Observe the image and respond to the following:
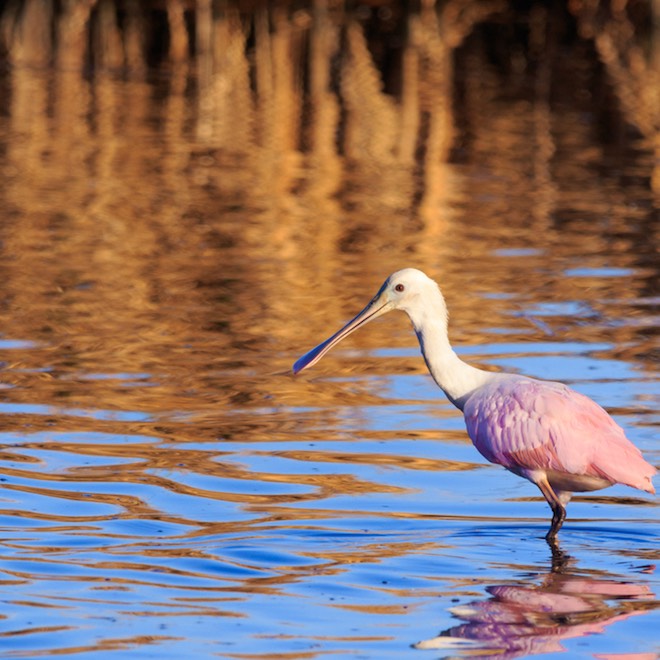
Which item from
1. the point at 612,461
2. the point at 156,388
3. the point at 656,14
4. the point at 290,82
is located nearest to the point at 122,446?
the point at 156,388

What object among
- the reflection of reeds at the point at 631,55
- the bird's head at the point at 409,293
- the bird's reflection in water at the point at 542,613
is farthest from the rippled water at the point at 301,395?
the reflection of reeds at the point at 631,55

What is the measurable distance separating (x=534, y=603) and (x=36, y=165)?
1150cm

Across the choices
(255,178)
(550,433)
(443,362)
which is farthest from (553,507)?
(255,178)

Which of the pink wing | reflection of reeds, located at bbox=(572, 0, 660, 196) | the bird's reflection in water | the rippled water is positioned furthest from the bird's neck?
reflection of reeds, located at bbox=(572, 0, 660, 196)

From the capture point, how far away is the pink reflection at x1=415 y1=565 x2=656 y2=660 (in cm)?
543

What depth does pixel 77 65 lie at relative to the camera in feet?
79.6

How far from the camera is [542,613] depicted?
5781 mm

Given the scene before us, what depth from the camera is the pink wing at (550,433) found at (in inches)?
259

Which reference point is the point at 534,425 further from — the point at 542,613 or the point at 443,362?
the point at 542,613

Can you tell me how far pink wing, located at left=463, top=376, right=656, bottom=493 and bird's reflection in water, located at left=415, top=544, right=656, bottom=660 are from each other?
0.50 meters

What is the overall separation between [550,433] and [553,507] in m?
0.28

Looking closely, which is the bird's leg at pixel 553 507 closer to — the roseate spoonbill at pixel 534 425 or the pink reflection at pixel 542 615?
the roseate spoonbill at pixel 534 425

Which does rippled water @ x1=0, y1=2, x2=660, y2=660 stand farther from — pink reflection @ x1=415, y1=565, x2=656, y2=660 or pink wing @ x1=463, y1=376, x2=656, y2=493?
pink wing @ x1=463, y1=376, x2=656, y2=493

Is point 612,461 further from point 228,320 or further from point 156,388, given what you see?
point 228,320
